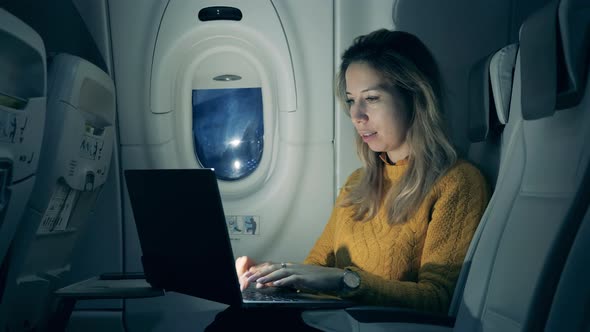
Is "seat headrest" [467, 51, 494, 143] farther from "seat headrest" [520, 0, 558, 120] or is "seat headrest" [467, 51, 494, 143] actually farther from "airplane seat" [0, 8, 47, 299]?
"airplane seat" [0, 8, 47, 299]

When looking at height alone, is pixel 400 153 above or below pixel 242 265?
above

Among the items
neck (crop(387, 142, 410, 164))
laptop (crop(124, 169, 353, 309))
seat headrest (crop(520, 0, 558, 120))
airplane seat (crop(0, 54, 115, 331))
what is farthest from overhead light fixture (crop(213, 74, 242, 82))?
seat headrest (crop(520, 0, 558, 120))

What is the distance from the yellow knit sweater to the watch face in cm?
1

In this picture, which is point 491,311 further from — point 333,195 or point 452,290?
point 333,195

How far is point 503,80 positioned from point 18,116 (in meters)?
1.22

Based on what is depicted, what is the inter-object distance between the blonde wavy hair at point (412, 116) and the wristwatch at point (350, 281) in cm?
26

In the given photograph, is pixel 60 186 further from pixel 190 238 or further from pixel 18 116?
pixel 190 238

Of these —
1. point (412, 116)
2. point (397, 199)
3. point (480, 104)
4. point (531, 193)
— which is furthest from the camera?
point (412, 116)

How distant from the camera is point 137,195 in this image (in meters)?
1.33

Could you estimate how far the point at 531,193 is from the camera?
99 cm

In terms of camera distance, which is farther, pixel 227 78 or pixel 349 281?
pixel 227 78

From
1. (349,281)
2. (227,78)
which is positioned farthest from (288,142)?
(349,281)

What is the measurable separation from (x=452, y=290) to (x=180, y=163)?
4.14 ft

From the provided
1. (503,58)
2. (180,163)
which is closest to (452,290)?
(503,58)
